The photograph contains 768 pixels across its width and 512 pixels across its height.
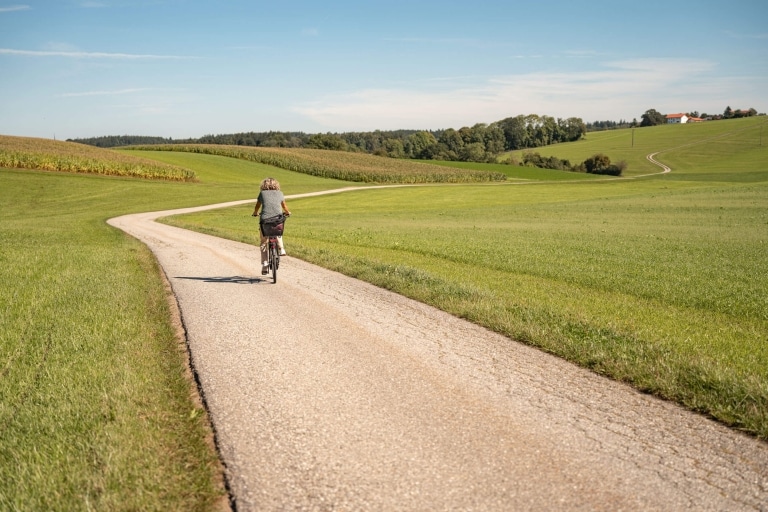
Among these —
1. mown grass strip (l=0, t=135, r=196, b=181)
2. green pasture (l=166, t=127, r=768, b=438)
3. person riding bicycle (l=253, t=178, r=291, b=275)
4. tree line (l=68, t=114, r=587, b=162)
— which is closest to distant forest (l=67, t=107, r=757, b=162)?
tree line (l=68, t=114, r=587, b=162)

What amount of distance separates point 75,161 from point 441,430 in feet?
224

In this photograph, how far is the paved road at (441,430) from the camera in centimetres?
423

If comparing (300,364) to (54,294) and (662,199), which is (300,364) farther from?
(662,199)

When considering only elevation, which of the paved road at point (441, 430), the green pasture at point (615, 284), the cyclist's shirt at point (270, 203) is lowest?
the green pasture at point (615, 284)

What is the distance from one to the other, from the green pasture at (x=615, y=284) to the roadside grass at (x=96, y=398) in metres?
4.80

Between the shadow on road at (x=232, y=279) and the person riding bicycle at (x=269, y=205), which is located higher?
the person riding bicycle at (x=269, y=205)

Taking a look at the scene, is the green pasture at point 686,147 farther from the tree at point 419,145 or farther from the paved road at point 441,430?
the paved road at point 441,430

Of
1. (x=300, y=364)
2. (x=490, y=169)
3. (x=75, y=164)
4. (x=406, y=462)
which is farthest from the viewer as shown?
(x=490, y=169)

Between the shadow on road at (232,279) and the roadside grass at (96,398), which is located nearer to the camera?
the roadside grass at (96,398)

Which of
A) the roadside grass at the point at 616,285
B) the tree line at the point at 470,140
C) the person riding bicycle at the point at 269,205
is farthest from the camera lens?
the tree line at the point at 470,140

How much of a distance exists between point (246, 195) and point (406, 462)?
56444 mm

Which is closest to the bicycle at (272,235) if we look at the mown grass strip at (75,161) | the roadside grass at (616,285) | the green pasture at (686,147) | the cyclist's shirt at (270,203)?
the cyclist's shirt at (270,203)

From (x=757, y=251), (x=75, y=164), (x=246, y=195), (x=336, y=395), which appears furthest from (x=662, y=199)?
(x=75, y=164)

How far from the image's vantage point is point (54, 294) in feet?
37.8
